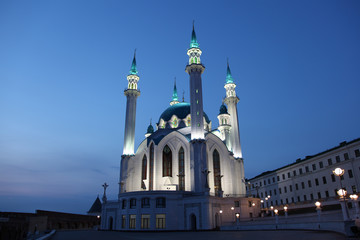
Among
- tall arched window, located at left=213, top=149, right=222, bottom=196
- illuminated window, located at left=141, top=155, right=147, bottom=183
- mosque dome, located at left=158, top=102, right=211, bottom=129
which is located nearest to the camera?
tall arched window, located at left=213, top=149, right=222, bottom=196

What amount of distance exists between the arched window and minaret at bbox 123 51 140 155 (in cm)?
738

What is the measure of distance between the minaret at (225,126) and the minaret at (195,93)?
394 inches

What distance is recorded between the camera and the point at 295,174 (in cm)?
5488

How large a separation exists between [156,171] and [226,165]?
13.0 meters

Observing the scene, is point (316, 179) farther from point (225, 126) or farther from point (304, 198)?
point (225, 126)

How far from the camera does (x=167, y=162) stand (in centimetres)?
4791

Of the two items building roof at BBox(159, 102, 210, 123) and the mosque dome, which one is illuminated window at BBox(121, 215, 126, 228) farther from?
building roof at BBox(159, 102, 210, 123)

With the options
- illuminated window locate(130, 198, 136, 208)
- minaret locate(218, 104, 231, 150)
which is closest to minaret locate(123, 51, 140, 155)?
illuminated window locate(130, 198, 136, 208)

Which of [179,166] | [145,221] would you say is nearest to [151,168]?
[179,166]

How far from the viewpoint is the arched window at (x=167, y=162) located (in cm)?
4709

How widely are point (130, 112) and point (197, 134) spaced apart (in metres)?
17.1

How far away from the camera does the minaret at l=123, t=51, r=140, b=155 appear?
171ft

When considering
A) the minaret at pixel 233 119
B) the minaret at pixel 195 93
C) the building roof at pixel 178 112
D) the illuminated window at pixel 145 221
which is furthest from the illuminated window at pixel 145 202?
the building roof at pixel 178 112

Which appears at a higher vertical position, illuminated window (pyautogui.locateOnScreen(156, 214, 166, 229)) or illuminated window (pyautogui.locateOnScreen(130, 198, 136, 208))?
illuminated window (pyautogui.locateOnScreen(130, 198, 136, 208))
